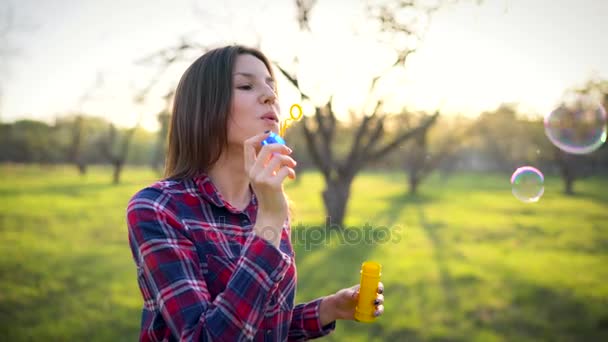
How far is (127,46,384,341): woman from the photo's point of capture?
3.22ft

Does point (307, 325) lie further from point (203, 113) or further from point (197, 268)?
point (203, 113)

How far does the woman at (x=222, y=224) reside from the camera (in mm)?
980

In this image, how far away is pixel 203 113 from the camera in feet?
4.40

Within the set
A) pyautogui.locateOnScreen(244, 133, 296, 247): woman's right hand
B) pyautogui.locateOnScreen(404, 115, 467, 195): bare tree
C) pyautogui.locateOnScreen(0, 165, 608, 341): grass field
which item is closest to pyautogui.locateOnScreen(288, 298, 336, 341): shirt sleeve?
pyautogui.locateOnScreen(244, 133, 296, 247): woman's right hand

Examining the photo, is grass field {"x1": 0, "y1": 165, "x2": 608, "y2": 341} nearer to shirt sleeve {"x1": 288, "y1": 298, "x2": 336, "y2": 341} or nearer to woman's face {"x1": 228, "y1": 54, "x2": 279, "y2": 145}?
shirt sleeve {"x1": 288, "y1": 298, "x2": 336, "y2": 341}

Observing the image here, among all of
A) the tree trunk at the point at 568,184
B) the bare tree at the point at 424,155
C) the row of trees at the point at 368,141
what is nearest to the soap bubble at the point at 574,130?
the row of trees at the point at 368,141

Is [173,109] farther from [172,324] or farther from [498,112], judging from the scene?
[498,112]

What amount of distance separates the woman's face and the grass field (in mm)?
3224

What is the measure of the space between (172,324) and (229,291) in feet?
0.60

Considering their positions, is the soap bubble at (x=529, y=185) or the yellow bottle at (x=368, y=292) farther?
the soap bubble at (x=529, y=185)

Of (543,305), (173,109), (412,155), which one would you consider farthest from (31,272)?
(412,155)

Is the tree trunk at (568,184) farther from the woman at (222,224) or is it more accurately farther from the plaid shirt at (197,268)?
the plaid shirt at (197,268)

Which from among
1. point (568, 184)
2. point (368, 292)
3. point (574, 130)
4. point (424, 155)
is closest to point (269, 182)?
point (368, 292)

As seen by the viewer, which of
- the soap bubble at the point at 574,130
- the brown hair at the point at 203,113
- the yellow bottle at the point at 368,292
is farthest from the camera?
the soap bubble at the point at 574,130
